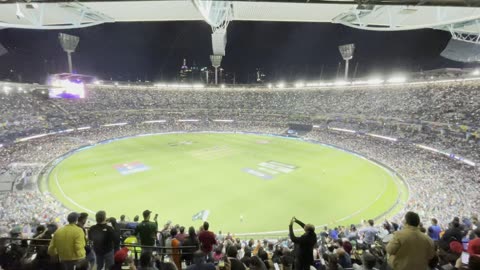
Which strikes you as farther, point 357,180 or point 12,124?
point 12,124

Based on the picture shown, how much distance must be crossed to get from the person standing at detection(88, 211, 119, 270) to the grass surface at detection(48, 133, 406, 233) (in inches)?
581

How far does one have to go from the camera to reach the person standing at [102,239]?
584 cm

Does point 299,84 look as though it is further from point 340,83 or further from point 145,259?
point 145,259

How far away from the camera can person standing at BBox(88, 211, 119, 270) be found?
5.84 m

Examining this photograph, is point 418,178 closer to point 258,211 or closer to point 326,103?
point 258,211

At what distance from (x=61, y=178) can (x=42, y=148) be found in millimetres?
12512

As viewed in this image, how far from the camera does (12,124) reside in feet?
137

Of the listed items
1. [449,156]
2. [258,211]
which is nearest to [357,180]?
[449,156]

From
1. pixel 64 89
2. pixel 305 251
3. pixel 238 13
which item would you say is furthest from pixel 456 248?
pixel 64 89

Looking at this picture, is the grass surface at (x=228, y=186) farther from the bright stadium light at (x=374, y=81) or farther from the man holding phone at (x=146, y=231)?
the bright stadium light at (x=374, y=81)

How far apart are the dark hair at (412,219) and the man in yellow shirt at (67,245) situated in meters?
5.73

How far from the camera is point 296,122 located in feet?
196

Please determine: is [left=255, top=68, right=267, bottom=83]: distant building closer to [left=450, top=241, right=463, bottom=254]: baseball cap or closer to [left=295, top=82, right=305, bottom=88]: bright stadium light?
[left=295, top=82, right=305, bottom=88]: bright stadium light

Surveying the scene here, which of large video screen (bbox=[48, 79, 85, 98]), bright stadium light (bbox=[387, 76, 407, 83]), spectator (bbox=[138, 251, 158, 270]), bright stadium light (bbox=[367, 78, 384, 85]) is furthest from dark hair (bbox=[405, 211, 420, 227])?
large video screen (bbox=[48, 79, 85, 98])
